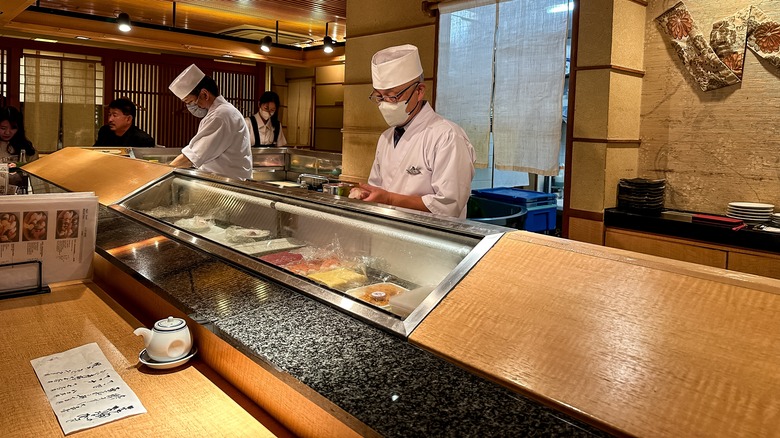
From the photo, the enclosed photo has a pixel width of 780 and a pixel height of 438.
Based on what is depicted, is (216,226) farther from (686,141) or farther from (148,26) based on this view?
(148,26)

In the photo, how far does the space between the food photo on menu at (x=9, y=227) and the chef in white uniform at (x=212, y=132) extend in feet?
7.97

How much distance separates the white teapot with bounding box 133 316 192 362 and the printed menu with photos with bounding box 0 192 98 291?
102 centimetres

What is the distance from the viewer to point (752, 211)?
3506 millimetres

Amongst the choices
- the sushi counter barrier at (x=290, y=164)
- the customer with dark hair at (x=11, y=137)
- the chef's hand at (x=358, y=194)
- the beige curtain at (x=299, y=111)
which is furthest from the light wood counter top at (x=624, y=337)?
the beige curtain at (x=299, y=111)

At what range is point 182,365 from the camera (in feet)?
5.32

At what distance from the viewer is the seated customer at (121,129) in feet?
22.5

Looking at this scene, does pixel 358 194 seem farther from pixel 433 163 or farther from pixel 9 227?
pixel 9 227

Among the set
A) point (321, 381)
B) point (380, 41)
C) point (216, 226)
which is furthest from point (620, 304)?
point (380, 41)

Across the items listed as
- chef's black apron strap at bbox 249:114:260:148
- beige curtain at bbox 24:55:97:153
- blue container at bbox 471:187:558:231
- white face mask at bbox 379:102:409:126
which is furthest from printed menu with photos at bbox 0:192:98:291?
beige curtain at bbox 24:55:97:153

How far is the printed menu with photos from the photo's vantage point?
2.27 metres

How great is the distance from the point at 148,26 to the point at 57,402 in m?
8.89

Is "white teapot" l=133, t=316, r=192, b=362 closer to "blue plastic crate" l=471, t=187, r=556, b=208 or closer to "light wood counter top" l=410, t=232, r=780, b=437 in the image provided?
"light wood counter top" l=410, t=232, r=780, b=437

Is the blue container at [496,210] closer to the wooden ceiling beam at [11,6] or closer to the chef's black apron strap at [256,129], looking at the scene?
the wooden ceiling beam at [11,6]

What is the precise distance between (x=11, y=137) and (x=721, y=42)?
7.17m
